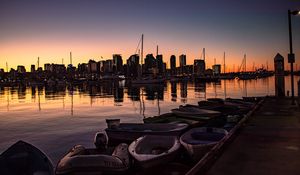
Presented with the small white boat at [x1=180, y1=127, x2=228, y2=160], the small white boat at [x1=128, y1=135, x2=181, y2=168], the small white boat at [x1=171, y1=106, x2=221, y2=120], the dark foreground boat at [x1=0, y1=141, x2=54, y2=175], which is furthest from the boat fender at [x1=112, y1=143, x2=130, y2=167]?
the small white boat at [x1=171, y1=106, x2=221, y2=120]

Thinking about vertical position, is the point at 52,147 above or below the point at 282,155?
below

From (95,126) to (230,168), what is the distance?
2117 centimetres

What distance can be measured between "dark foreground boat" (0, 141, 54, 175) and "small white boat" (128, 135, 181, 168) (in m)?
3.81

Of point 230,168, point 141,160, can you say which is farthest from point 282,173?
point 141,160

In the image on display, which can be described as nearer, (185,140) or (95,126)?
(185,140)

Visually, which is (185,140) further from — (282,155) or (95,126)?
(95,126)

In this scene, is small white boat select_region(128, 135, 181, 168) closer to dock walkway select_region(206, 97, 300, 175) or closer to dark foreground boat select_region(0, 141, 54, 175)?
dock walkway select_region(206, 97, 300, 175)

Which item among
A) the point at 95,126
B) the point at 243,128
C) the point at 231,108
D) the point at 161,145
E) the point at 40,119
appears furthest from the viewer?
the point at 40,119

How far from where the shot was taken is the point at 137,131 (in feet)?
60.0

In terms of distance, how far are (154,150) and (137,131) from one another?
463 centimetres

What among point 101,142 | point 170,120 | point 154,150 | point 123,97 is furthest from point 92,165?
point 123,97

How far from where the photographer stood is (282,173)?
286 inches

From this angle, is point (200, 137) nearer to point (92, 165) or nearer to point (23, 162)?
point (92, 165)

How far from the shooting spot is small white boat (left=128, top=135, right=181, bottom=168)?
1174cm
